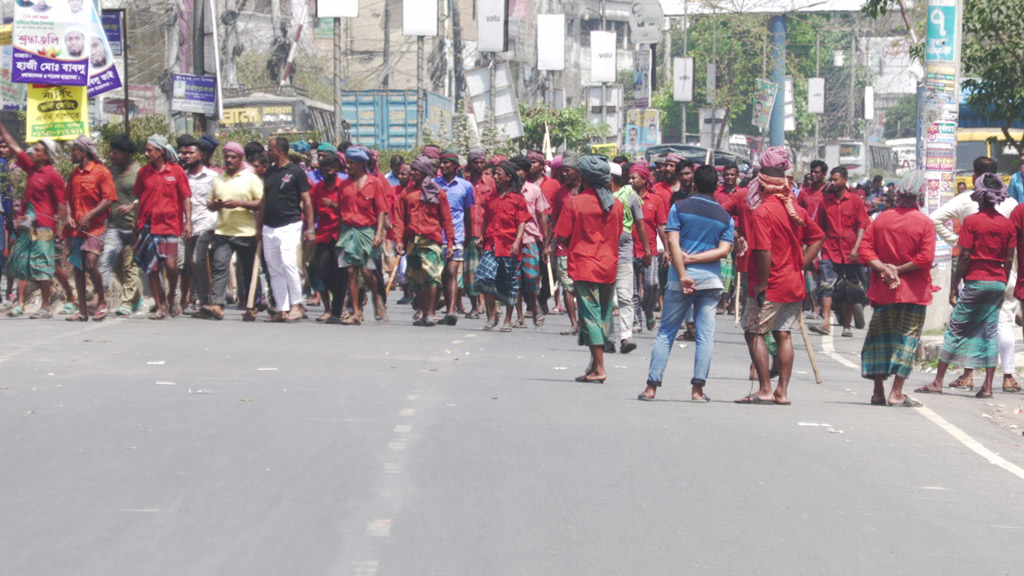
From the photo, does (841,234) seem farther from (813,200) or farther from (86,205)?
(86,205)

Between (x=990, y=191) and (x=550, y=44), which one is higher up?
(x=550, y=44)

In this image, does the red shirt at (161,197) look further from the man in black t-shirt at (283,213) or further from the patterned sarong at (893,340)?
the patterned sarong at (893,340)

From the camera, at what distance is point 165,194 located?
14.6 meters

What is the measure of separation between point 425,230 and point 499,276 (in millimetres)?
932

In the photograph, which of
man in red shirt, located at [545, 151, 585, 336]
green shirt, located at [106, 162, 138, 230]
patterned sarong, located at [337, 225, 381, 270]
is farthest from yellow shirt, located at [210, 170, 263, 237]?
man in red shirt, located at [545, 151, 585, 336]

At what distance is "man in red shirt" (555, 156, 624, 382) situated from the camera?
433 inches

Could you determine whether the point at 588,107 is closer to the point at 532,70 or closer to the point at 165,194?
the point at 532,70

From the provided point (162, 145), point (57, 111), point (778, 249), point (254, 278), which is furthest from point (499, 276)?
point (57, 111)

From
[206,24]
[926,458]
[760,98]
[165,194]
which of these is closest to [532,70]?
[760,98]

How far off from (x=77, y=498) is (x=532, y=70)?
3166 inches

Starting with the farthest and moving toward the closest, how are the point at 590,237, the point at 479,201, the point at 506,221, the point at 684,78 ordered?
1. the point at 684,78
2. the point at 479,201
3. the point at 506,221
4. the point at 590,237

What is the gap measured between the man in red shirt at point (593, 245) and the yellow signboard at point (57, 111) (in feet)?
29.1

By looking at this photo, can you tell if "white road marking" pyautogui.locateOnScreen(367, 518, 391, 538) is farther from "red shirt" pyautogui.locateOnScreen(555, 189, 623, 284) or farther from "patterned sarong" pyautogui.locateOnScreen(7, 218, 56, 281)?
"patterned sarong" pyautogui.locateOnScreen(7, 218, 56, 281)

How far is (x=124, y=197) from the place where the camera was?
1495 cm
